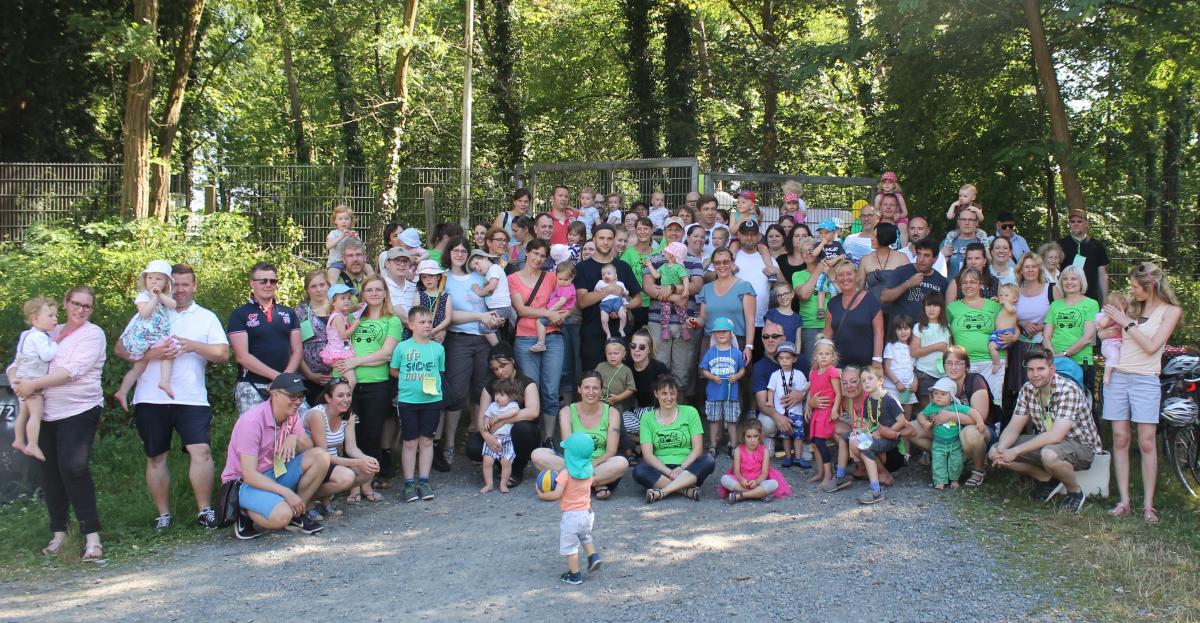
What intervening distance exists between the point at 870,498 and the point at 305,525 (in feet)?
13.2

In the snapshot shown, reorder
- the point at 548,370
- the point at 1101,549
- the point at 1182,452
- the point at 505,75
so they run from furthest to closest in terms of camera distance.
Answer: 1. the point at 505,75
2. the point at 548,370
3. the point at 1182,452
4. the point at 1101,549

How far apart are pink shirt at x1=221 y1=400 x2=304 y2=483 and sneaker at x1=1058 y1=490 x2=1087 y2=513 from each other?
17.9 ft

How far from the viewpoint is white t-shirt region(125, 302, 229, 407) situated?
6.73 m

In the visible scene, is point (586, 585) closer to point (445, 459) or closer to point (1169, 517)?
point (445, 459)

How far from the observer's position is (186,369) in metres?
6.81

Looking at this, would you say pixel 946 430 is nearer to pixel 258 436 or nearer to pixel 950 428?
pixel 950 428

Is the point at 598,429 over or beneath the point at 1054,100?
beneath

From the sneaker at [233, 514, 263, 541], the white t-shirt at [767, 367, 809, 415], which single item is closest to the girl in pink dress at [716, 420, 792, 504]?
the white t-shirt at [767, 367, 809, 415]

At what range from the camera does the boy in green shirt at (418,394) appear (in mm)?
7680

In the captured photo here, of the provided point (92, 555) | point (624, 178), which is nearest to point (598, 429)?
point (92, 555)

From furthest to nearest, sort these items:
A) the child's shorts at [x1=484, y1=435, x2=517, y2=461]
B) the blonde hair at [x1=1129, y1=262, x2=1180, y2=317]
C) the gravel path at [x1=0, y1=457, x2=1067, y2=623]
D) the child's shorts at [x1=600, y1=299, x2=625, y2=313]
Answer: the child's shorts at [x1=600, y1=299, x2=625, y2=313] < the child's shorts at [x1=484, y1=435, x2=517, y2=461] < the blonde hair at [x1=1129, y1=262, x2=1180, y2=317] < the gravel path at [x1=0, y1=457, x2=1067, y2=623]

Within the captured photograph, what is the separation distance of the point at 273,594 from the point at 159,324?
2.19m

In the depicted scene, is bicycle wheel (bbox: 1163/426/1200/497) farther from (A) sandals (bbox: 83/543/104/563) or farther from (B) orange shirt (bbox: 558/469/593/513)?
(A) sandals (bbox: 83/543/104/563)

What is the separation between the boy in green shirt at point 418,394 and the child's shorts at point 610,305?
1610 millimetres
